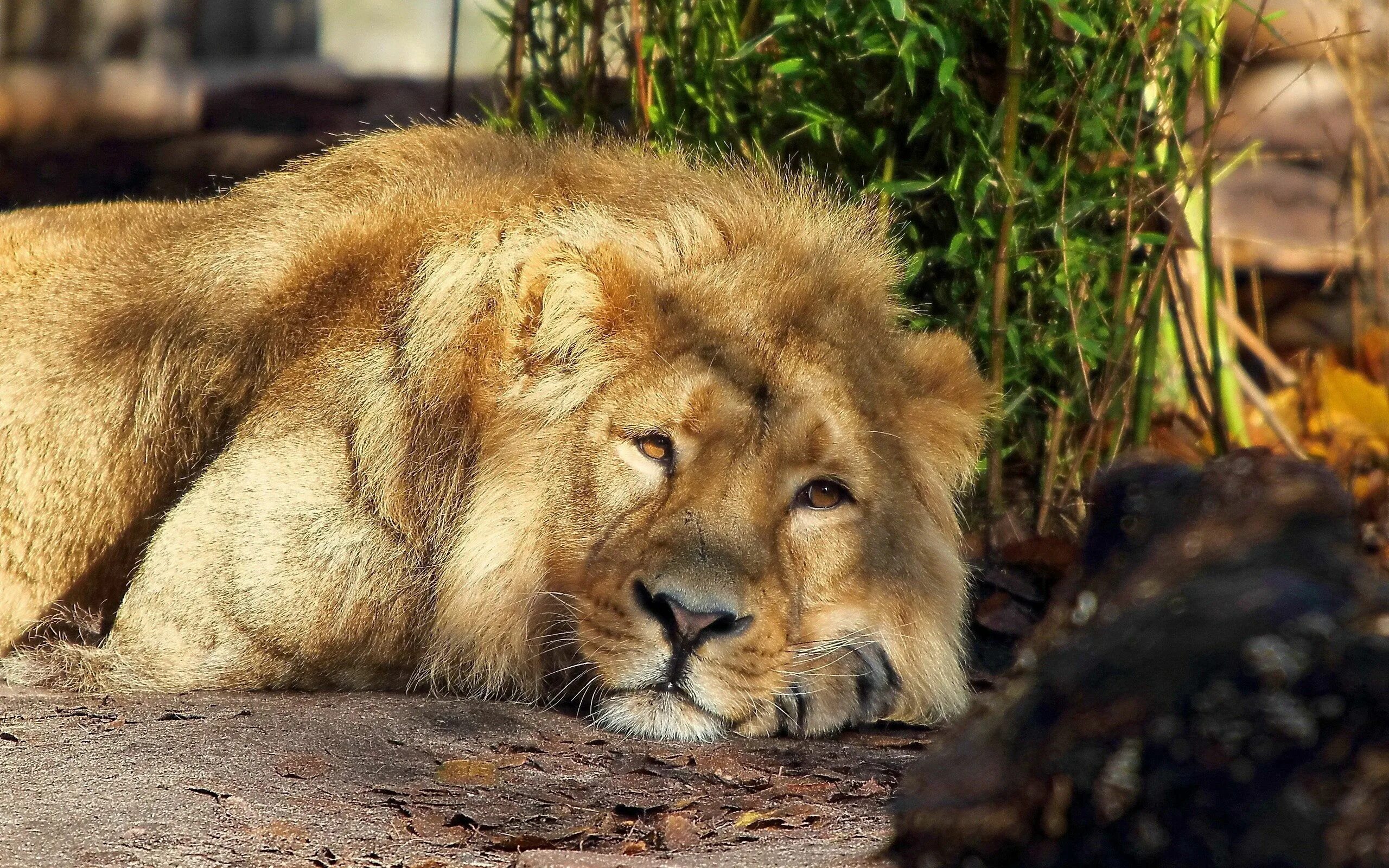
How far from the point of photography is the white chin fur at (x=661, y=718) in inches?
126

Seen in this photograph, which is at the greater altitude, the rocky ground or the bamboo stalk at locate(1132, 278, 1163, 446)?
the bamboo stalk at locate(1132, 278, 1163, 446)

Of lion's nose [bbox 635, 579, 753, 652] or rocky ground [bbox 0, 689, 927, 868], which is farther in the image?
lion's nose [bbox 635, 579, 753, 652]

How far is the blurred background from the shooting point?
27.7 feet

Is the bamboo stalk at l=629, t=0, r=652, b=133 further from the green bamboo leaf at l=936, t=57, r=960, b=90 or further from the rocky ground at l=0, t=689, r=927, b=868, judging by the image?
the rocky ground at l=0, t=689, r=927, b=868

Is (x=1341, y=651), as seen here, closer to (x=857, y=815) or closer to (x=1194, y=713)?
(x=1194, y=713)

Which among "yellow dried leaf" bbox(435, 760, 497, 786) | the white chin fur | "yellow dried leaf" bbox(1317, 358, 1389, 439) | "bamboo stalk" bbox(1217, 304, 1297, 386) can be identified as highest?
"bamboo stalk" bbox(1217, 304, 1297, 386)

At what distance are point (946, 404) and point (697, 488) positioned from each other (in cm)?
79

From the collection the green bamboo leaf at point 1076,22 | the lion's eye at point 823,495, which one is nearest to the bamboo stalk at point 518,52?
the green bamboo leaf at point 1076,22

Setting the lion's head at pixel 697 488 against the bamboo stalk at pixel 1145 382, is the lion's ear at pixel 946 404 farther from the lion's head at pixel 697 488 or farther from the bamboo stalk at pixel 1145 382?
the bamboo stalk at pixel 1145 382

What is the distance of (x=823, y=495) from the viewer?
3439 millimetres

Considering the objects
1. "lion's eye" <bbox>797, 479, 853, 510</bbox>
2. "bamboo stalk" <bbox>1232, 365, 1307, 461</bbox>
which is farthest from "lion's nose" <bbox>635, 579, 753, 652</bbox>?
"bamboo stalk" <bbox>1232, 365, 1307, 461</bbox>

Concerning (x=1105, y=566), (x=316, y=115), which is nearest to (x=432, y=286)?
(x=1105, y=566)

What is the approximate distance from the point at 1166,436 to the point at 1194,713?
3867 mm

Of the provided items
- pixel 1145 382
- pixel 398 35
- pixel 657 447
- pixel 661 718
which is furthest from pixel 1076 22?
pixel 398 35
